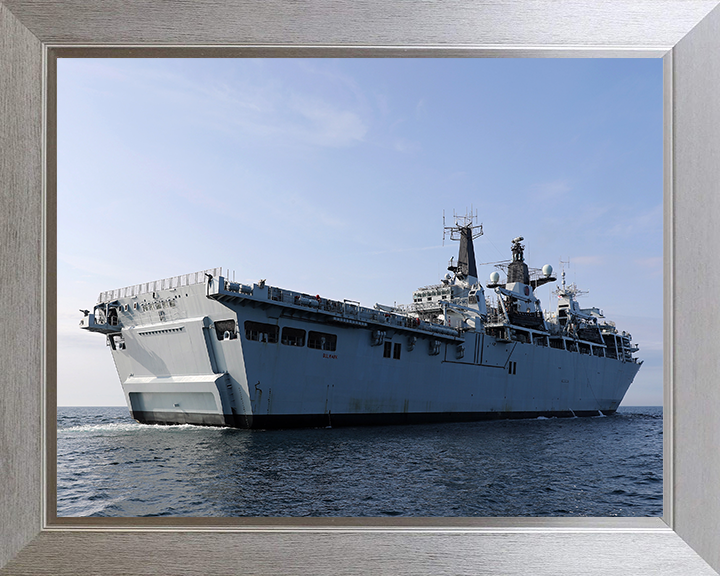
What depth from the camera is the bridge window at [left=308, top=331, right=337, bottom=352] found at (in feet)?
61.0

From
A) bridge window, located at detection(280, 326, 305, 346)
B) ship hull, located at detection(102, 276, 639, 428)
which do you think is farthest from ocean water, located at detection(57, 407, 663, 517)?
bridge window, located at detection(280, 326, 305, 346)

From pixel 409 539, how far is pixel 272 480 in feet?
24.8

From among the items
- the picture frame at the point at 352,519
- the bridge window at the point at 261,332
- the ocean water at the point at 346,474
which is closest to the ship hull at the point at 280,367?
the bridge window at the point at 261,332

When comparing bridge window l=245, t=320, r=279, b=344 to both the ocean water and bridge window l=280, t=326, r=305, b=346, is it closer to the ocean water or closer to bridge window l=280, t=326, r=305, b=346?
bridge window l=280, t=326, r=305, b=346

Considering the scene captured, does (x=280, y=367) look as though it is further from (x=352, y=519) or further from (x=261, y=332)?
(x=352, y=519)

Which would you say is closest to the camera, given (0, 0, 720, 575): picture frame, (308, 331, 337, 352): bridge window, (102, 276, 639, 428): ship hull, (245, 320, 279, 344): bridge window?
(0, 0, 720, 575): picture frame

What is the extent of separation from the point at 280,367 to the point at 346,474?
725 centimetres

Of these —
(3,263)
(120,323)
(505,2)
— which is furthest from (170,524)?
(120,323)

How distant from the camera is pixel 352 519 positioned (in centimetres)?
332

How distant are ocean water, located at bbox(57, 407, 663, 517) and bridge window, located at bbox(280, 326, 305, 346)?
278cm

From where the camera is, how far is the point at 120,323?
2023 cm

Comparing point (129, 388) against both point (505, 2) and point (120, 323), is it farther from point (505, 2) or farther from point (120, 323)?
point (505, 2)

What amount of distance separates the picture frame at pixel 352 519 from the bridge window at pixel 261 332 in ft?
45.2

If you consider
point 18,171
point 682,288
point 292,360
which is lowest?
point 292,360
